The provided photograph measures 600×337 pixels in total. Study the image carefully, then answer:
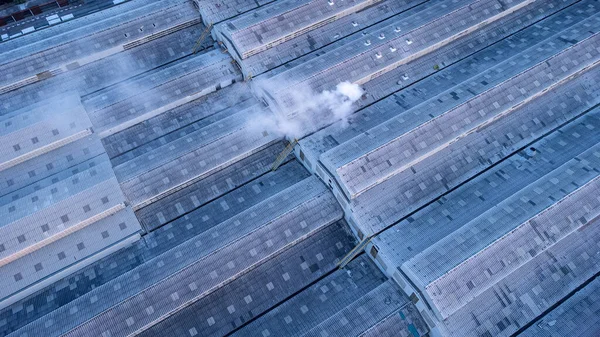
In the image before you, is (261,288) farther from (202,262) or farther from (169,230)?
(169,230)

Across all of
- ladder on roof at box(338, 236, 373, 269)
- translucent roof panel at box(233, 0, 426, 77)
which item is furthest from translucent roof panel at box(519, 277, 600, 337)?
A: translucent roof panel at box(233, 0, 426, 77)

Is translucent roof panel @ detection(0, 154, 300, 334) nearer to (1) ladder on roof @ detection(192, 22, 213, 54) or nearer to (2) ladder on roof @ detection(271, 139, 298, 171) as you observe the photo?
(2) ladder on roof @ detection(271, 139, 298, 171)

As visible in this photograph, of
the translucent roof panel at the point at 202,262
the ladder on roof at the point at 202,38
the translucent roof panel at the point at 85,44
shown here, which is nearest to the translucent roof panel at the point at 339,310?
the translucent roof panel at the point at 202,262

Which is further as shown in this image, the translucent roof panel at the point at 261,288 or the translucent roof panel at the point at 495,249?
the translucent roof panel at the point at 261,288

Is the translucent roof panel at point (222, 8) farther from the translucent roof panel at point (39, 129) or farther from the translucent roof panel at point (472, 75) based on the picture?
the translucent roof panel at point (472, 75)

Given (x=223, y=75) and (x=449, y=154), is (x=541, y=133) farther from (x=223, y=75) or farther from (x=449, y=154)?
(x=223, y=75)

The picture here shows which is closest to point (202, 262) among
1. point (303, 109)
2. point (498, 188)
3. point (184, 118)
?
point (184, 118)
